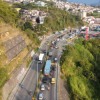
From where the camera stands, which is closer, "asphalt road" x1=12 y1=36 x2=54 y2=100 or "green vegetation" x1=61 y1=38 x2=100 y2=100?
"asphalt road" x1=12 y1=36 x2=54 y2=100

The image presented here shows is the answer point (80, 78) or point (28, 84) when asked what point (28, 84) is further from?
point (80, 78)

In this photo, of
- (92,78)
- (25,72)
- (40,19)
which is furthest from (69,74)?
(40,19)

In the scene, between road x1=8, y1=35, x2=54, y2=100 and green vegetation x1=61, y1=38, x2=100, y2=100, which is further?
green vegetation x1=61, y1=38, x2=100, y2=100

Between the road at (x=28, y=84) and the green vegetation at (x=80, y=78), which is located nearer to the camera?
the road at (x=28, y=84)

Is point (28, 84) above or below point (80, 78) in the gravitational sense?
above

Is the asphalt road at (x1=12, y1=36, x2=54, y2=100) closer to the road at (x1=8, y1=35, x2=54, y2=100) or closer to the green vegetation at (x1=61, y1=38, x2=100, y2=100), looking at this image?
the road at (x1=8, y1=35, x2=54, y2=100)

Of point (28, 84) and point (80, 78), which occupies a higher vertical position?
point (28, 84)

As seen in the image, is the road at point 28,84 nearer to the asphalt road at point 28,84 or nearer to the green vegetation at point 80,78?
the asphalt road at point 28,84

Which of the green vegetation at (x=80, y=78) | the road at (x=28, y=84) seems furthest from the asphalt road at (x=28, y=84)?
the green vegetation at (x=80, y=78)

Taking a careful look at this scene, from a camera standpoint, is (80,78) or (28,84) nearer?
(28,84)

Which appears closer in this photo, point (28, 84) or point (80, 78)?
point (28, 84)

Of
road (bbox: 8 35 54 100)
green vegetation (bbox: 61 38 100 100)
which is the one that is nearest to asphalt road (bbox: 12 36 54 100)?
road (bbox: 8 35 54 100)

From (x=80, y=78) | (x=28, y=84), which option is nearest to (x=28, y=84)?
(x=28, y=84)
